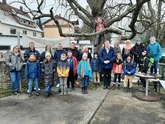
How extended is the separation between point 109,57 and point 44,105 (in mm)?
2866

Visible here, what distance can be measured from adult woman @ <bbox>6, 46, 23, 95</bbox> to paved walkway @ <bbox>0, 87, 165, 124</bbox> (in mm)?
446

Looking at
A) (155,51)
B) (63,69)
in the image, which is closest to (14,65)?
(63,69)

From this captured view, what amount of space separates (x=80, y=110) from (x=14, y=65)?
8.79 feet

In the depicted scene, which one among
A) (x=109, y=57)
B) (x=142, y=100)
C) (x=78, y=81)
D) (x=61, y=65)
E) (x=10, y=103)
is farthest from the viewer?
(x=78, y=81)

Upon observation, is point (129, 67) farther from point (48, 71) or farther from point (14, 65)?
point (14, 65)

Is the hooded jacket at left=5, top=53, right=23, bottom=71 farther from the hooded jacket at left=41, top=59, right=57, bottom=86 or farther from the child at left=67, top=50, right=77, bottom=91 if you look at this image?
the child at left=67, top=50, right=77, bottom=91

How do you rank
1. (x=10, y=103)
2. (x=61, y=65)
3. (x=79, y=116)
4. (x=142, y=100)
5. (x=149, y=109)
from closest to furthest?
(x=79, y=116), (x=149, y=109), (x=10, y=103), (x=142, y=100), (x=61, y=65)

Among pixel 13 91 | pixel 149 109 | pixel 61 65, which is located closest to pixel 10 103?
pixel 13 91

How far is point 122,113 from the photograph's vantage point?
3.86 meters

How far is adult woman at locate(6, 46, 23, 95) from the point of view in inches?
198

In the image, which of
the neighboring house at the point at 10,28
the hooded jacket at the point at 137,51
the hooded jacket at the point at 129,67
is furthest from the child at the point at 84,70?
the neighboring house at the point at 10,28

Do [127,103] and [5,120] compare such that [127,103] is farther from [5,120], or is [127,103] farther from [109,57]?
[5,120]

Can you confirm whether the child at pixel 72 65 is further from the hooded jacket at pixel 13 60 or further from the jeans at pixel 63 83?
the hooded jacket at pixel 13 60

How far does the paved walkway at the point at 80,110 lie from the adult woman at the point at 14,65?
0.45m
